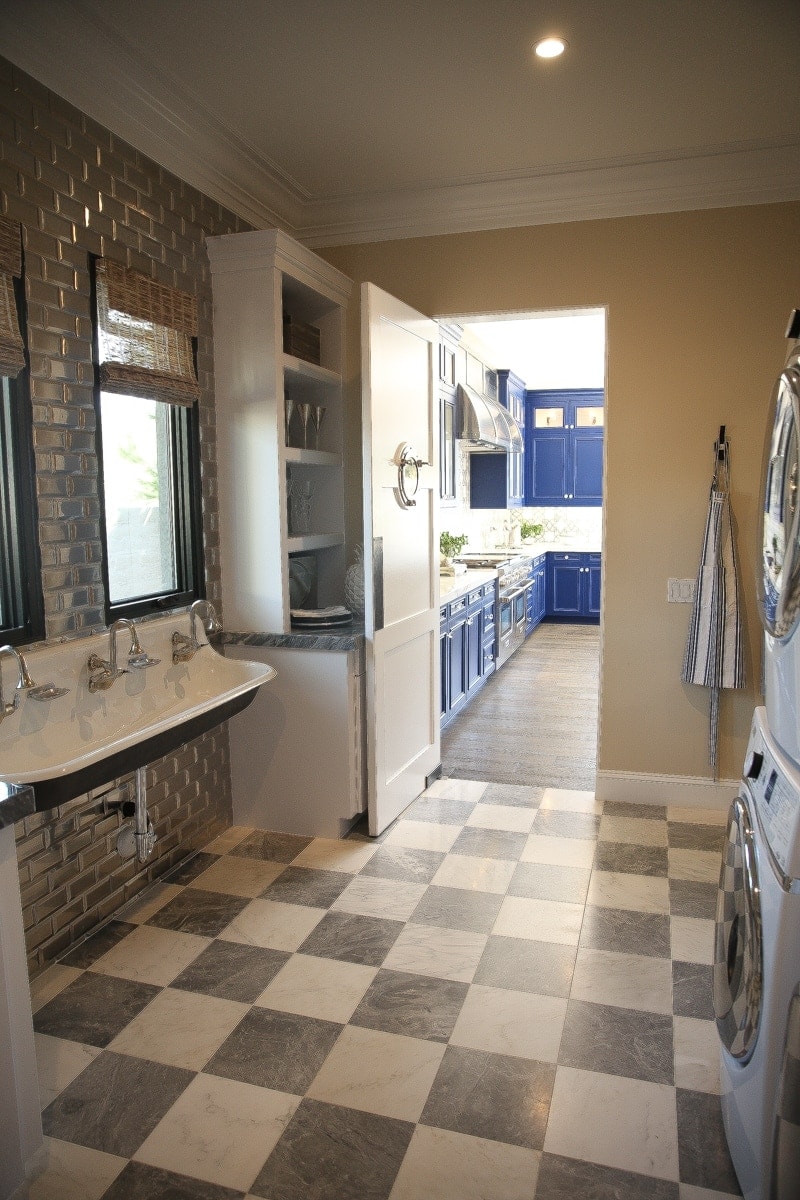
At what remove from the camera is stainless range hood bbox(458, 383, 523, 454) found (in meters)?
6.32

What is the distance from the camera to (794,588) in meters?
1.49

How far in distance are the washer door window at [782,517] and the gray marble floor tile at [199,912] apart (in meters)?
1.98

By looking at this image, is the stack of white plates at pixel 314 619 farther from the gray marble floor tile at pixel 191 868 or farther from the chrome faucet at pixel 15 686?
the chrome faucet at pixel 15 686

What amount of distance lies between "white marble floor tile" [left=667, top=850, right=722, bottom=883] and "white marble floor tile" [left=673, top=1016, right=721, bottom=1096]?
886 millimetres

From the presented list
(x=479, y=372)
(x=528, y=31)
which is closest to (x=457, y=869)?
(x=528, y=31)

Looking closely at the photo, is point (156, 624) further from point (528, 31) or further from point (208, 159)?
point (528, 31)

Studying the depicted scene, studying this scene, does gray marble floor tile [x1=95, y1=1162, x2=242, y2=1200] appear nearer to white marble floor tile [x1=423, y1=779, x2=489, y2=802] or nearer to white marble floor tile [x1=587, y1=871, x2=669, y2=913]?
white marble floor tile [x1=587, y1=871, x2=669, y2=913]

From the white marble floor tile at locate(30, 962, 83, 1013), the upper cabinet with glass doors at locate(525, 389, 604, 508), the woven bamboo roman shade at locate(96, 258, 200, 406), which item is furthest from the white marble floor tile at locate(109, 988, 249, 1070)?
the upper cabinet with glass doors at locate(525, 389, 604, 508)

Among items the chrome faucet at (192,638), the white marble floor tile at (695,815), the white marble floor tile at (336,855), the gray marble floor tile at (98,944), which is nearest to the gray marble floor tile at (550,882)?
the white marble floor tile at (336,855)

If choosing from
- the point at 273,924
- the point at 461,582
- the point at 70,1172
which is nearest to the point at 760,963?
the point at 70,1172

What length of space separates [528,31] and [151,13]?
3.43ft

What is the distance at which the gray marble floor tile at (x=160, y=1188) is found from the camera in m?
1.69

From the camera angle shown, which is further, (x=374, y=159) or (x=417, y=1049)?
(x=374, y=159)

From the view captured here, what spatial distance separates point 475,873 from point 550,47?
272 cm
